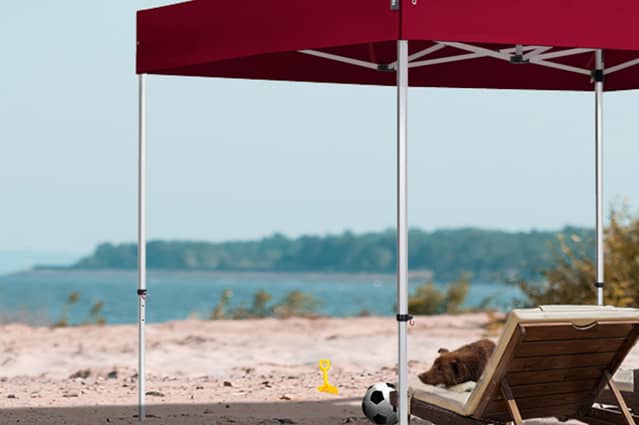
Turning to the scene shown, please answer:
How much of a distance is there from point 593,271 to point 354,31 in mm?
7039

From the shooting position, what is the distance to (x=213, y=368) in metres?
8.73

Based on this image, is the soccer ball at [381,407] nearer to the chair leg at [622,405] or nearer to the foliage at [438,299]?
the chair leg at [622,405]

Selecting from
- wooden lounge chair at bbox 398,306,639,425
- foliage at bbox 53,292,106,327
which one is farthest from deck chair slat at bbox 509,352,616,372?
foliage at bbox 53,292,106,327

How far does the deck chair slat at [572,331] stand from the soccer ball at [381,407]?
3.94 ft

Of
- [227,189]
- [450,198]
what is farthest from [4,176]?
[450,198]

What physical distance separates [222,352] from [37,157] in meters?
25.8

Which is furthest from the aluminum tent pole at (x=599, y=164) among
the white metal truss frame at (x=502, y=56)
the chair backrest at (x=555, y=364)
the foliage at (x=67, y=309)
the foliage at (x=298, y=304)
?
the foliage at (x=298, y=304)

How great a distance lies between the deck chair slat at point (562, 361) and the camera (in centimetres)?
451

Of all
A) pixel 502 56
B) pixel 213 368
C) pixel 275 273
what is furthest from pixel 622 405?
pixel 275 273

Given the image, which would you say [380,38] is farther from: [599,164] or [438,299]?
[438,299]

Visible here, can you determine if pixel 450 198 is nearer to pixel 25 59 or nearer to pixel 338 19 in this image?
pixel 25 59

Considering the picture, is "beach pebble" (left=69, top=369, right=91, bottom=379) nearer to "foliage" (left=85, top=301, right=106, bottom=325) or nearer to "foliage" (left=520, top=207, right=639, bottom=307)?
"foliage" (left=520, top=207, right=639, bottom=307)

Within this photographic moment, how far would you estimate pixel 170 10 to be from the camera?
18.6ft

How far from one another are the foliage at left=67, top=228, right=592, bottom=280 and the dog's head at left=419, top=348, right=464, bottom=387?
3044 cm
